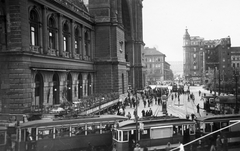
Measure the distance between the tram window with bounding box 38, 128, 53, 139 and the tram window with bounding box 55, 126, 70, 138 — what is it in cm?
38

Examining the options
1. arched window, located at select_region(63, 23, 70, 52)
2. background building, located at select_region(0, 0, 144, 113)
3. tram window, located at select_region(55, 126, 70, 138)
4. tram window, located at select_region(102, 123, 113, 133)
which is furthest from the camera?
arched window, located at select_region(63, 23, 70, 52)

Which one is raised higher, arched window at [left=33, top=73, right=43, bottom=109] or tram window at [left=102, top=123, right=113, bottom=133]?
arched window at [left=33, top=73, right=43, bottom=109]

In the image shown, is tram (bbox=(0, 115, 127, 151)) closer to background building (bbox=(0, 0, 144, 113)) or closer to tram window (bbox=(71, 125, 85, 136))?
tram window (bbox=(71, 125, 85, 136))

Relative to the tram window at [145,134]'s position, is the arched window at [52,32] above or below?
above

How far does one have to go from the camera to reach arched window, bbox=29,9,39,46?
2841 cm

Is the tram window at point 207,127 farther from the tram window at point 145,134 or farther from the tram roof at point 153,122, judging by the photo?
the tram window at point 145,134

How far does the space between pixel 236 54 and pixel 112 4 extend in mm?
64613

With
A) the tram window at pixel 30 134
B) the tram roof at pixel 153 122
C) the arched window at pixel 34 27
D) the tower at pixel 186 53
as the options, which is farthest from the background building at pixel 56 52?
the tower at pixel 186 53

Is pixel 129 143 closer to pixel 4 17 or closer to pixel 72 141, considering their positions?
pixel 72 141

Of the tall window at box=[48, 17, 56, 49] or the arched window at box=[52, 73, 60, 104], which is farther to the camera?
the tall window at box=[48, 17, 56, 49]

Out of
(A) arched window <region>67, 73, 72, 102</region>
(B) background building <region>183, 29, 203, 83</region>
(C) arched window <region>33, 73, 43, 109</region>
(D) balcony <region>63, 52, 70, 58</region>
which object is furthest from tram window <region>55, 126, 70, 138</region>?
(B) background building <region>183, 29, 203, 83</region>

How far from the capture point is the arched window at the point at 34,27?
2841 cm

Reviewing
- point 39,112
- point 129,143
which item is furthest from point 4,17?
point 129,143

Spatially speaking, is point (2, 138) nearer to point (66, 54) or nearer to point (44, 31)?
point (44, 31)
